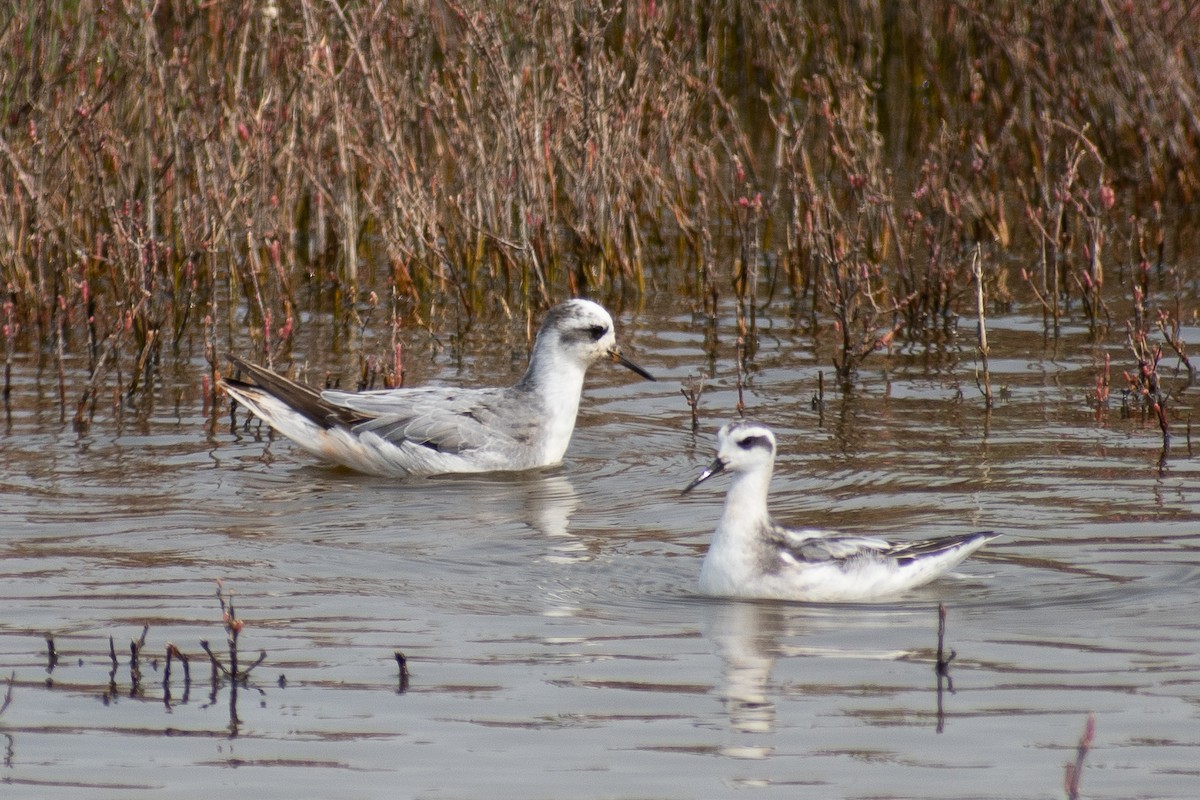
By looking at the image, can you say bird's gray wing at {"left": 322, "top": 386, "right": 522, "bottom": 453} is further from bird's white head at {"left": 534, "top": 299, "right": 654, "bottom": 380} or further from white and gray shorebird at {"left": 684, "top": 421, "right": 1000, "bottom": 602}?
white and gray shorebird at {"left": 684, "top": 421, "right": 1000, "bottom": 602}

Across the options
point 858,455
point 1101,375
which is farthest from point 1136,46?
point 858,455

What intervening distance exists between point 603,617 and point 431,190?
6.06 meters

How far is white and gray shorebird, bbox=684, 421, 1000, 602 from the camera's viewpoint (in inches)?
240

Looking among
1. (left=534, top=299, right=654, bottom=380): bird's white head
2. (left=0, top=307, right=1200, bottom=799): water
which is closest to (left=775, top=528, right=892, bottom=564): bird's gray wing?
(left=0, top=307, right=1200, bottom=799): water

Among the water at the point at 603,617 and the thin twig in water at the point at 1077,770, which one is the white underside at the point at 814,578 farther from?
the thin twig in water at the point at 1077,770

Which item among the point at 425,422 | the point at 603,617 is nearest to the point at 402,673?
the point at 603,617

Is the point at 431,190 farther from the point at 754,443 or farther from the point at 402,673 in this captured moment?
the point at 402,673

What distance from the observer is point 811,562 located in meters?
6.14

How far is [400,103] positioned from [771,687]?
22.3 ft

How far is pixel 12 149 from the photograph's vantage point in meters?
10.4

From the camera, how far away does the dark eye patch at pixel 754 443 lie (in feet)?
21.0

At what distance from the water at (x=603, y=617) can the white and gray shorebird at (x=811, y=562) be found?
0.08 meters

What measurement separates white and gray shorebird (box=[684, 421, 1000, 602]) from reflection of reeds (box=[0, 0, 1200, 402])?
359cm

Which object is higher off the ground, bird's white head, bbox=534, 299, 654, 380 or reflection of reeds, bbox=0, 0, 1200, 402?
reflection of reeds, bbox=0, 0, 1200, 402
